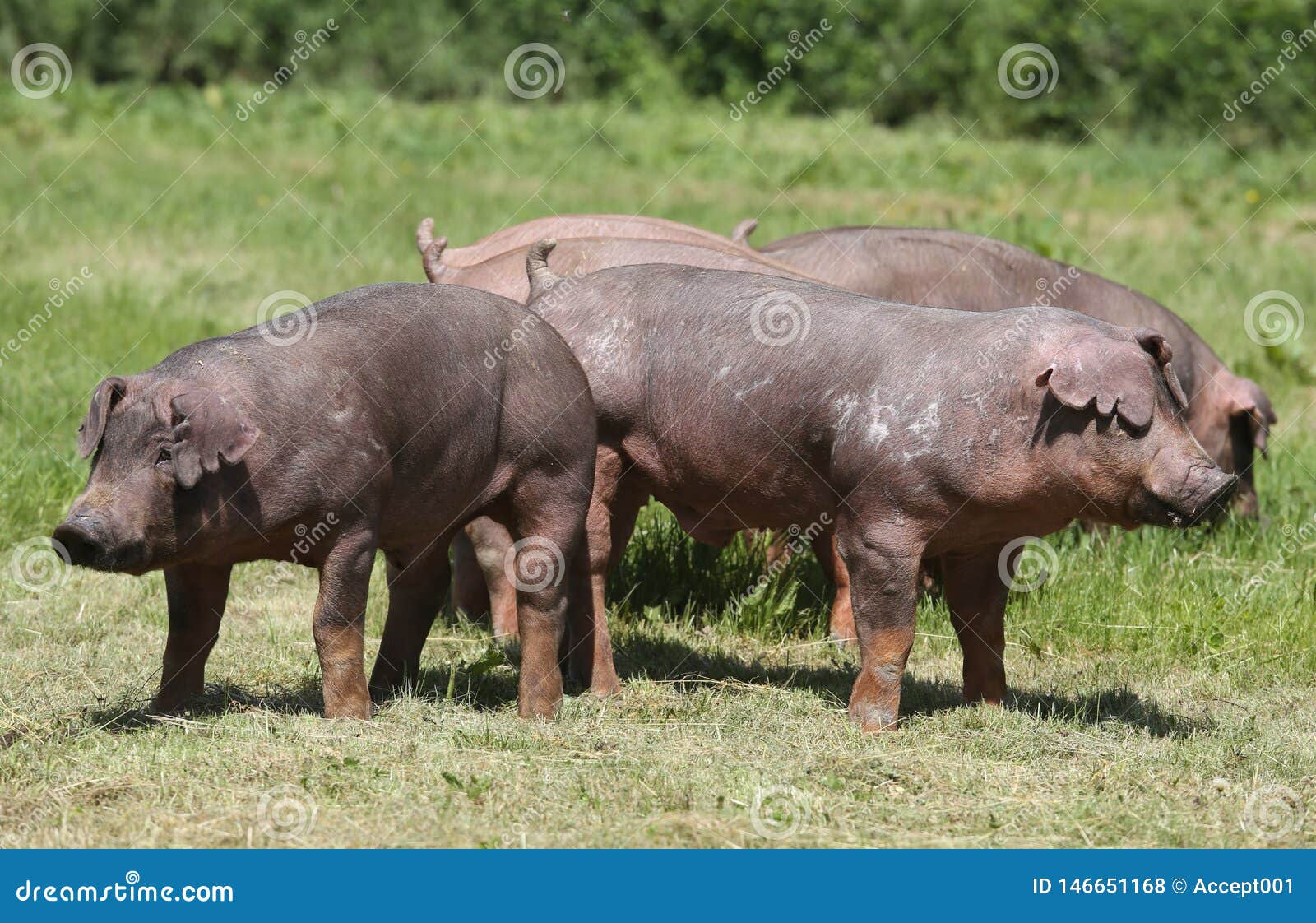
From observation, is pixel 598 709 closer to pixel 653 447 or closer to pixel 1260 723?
pixel 653 447

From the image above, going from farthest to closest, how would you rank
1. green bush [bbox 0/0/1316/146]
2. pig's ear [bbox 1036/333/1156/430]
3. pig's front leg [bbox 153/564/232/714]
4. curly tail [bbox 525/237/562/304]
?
green bush [bbox 0/0/1316/146] → curly tail [bbox 525/237/562/304] → pig's front leg [bbox 153/564/232/714] → pig's ear [bbox 1036/333/1156/430]

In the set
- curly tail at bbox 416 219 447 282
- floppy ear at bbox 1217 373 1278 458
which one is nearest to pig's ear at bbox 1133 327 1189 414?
floppy ear at bbox 1217 373 1278 458

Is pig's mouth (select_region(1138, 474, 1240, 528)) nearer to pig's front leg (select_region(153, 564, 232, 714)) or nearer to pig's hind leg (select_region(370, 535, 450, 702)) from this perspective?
pig's hind leg (select_region(370, 535, 450, 702))

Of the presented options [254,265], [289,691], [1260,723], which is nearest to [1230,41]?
[254,265]

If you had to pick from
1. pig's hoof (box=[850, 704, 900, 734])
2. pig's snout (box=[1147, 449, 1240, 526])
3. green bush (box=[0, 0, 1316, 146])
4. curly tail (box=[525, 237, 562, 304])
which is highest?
green bush (box=[0, 0, 1316, 146])

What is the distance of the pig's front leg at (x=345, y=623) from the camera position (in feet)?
18.1

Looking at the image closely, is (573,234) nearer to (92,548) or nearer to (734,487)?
(734,487)

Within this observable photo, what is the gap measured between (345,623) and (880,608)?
1.90m

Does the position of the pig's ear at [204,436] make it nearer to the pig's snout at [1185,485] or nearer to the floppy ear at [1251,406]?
the pig's snout at [1185,485]

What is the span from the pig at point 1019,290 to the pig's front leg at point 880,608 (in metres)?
3.33

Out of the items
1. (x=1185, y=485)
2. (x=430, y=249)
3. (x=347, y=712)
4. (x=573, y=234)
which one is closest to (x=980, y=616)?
(x=1185, y=485)

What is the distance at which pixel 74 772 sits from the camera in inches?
203

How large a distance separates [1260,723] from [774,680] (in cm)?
196

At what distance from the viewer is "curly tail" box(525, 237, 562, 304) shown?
6910 millimetres
